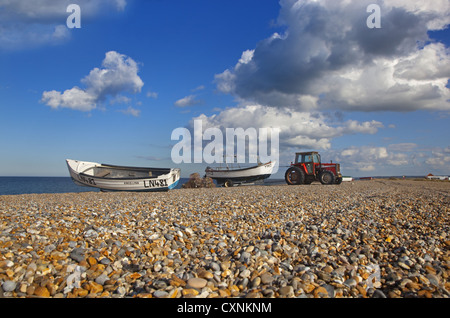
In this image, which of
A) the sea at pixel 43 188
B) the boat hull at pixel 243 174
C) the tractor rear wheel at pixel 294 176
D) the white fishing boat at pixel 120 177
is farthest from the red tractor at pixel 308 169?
the sea at pixel 43 188

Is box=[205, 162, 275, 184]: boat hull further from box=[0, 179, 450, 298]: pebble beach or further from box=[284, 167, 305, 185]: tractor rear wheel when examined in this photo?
box=[0, 179, 450, 298]: pebble beach

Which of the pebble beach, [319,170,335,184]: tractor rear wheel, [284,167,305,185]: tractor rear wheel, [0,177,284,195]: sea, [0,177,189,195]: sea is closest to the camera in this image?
the pebble beach

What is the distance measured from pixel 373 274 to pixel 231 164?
2750 centimetres

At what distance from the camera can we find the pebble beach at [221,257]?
339cm

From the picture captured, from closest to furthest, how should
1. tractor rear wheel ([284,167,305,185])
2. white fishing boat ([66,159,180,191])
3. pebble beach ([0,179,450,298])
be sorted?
pebble beach ([0,179,450,298]) → white fishing boat ([66,159,180,191]) → tractor rear wheel ([284,167,305,185])

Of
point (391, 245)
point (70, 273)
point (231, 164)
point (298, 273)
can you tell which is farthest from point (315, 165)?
point (70, 273)

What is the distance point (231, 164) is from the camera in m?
31.4

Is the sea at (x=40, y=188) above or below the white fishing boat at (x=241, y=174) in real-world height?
below

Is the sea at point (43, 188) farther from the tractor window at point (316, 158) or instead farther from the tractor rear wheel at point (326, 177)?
the tractor rear wheel at point (326, 177)

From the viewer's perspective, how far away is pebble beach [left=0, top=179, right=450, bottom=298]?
3.39 meters

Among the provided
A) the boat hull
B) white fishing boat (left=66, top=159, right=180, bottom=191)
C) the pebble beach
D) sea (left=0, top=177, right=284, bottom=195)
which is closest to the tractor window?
the boat hull

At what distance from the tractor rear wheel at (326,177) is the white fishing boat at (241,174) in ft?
24.0

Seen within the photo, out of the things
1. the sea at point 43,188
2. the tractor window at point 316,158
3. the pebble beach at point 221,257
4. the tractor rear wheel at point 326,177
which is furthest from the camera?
the sea at point 43,188
